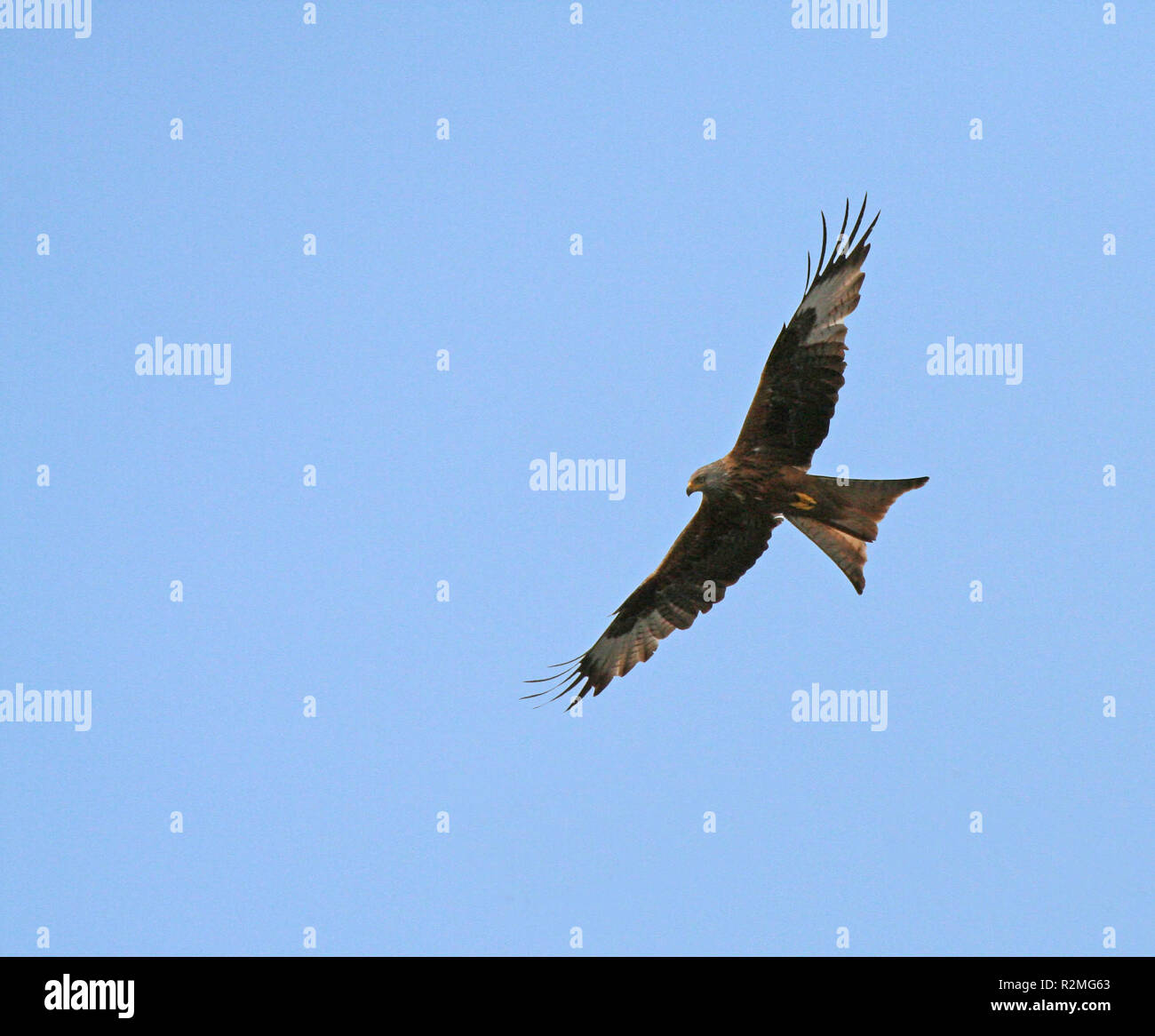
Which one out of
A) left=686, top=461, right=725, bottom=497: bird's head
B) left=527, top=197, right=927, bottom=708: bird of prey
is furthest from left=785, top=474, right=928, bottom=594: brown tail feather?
left=686, top=461, right=725, bottom=497: bird's head

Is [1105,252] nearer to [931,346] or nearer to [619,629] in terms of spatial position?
[931,346]

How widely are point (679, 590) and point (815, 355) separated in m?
2.63

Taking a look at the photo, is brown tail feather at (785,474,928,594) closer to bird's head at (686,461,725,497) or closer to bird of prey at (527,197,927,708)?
bird of prey at (527,197,927,708)

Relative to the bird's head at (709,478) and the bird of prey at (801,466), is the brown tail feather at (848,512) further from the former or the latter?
the bird's head at (709,478)

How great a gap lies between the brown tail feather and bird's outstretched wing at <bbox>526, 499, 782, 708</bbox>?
53cm

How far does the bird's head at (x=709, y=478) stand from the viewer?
38.0 feet

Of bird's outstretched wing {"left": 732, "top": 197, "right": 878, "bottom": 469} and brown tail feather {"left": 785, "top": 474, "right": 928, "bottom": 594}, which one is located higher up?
bird's outstretched wing {"left": 732, "top": 197, "right": 878, "bottom": 469}

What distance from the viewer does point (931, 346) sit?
1461 centimetres

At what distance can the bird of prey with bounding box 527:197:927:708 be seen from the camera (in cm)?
1116

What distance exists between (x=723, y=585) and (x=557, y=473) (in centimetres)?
272
